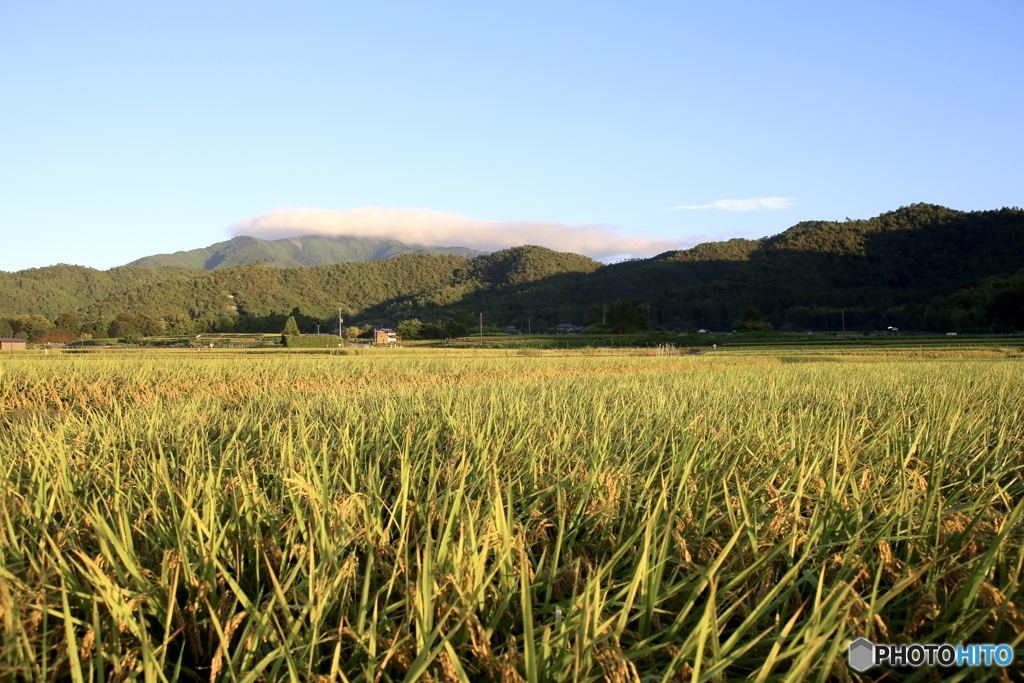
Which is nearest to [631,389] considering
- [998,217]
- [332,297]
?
[998,217]

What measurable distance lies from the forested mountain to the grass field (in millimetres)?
47790

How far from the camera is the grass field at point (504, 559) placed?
155 cm

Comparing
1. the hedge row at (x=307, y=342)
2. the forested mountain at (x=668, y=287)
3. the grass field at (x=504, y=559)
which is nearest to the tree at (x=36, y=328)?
the forested mountain at (x=668, y=287)

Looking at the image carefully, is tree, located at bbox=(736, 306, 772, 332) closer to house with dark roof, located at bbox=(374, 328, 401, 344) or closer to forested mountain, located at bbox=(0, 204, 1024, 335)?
forested mountain, located at bbox=(0, 204, 1024, 335)

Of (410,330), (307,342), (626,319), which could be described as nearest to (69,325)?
(410,330)

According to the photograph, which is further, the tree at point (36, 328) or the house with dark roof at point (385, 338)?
the tree at point (36, 328)

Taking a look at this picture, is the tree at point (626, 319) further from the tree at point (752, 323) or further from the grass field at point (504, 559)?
the grass field at point (504, 559)

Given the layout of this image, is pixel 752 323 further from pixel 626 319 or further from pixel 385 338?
pixel 385 338

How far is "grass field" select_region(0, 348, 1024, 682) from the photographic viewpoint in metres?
1.55

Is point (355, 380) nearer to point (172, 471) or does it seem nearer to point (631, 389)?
point (631, 389)

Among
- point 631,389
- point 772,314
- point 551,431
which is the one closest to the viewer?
point 551,431

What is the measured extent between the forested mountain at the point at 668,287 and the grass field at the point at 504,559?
157 ft

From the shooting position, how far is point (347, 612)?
1828 millimetres

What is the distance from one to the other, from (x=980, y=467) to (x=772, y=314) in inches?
2408
